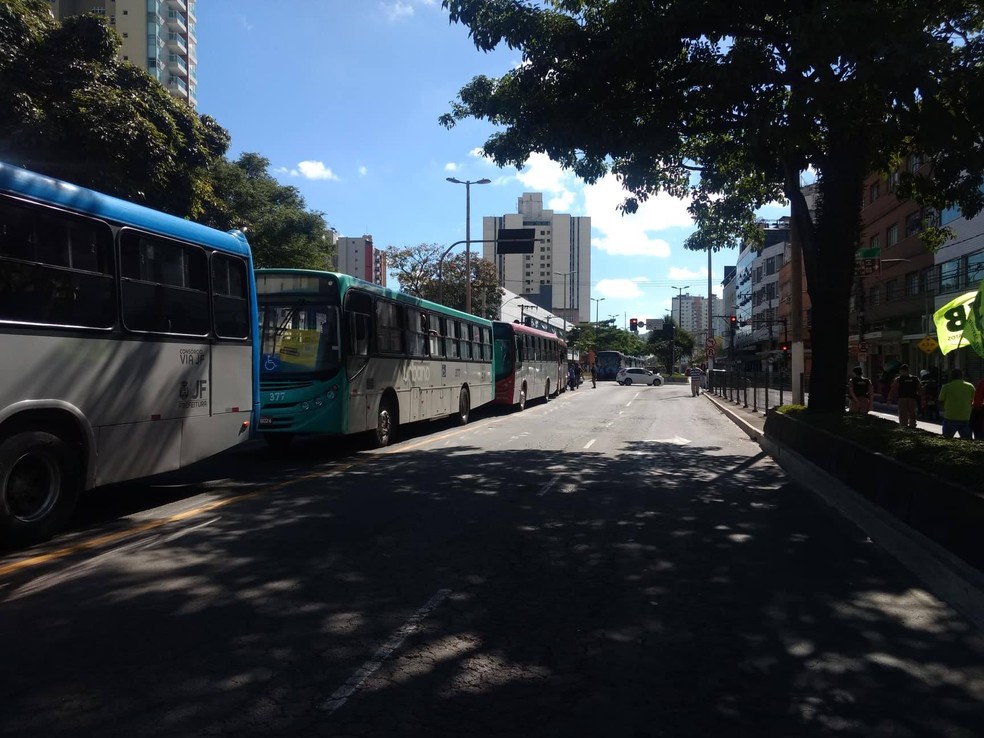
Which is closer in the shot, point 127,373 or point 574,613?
point 574,613

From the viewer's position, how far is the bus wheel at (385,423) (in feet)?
48.3

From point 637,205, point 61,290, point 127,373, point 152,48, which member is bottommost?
point 127,373

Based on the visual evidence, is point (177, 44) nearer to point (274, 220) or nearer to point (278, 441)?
point (274, 220)

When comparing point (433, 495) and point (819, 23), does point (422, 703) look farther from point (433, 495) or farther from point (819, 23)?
point (819, 23)

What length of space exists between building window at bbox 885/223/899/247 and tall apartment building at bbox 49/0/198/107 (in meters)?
47.1

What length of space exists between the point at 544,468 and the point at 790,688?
8244 mm

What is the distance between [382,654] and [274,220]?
81.0ft

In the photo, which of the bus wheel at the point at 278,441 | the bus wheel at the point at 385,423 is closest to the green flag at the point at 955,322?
the bus wheel at the point at 385,423

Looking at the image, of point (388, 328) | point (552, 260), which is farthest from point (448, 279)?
point (552, 260)

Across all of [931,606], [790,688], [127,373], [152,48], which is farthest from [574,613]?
[152,48]

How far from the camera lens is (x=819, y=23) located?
799cm

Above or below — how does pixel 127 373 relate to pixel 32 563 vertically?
above

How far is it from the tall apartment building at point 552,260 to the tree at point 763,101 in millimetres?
89738

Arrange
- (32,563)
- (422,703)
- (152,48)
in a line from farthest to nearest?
(152,48), (32,563), (422,703)
